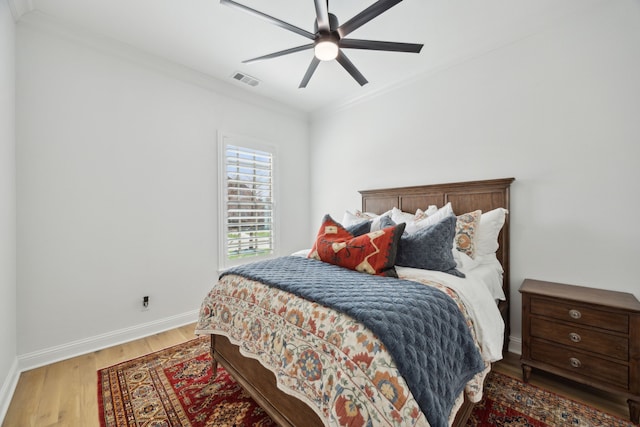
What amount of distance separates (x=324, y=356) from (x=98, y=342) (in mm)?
2422

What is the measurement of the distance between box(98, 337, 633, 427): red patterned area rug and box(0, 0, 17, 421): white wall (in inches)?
21.7

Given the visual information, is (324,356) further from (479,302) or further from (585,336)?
(585,336)

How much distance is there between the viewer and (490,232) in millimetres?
2240

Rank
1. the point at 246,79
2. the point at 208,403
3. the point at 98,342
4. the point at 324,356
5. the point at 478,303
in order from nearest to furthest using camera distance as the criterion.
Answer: the point at 324,356 < the point at 478,303 < the point at 208,403 < the point at 98,342 < the point at 246,79

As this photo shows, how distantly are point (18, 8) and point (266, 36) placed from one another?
182cm

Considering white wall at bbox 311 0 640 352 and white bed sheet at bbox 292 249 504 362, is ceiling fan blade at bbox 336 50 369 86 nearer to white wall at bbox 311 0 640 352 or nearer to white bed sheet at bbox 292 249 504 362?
white wall at bbox 311 0 640 352

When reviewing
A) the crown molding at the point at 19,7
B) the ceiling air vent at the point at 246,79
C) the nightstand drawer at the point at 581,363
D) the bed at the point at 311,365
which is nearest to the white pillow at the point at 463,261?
the bed at the point at 311,365

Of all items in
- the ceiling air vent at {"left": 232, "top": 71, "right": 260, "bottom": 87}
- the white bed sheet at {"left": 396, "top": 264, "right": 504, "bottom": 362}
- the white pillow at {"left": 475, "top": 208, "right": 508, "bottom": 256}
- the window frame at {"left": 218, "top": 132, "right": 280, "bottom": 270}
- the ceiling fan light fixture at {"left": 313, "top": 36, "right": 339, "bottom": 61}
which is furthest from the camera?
the window frame at {"left": 218, "top": 132, "right": 280, "bottom": 270}

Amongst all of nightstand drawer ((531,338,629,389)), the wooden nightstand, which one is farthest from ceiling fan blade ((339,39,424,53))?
nightstand drawer ((531,338,629,389))

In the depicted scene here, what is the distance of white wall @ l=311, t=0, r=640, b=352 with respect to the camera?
1897 mm

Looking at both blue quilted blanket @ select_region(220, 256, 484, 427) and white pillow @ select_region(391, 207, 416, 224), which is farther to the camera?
white pillow @ select_region(391, 207, 416, 224)

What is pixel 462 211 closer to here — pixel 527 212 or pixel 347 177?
pixel 527 212

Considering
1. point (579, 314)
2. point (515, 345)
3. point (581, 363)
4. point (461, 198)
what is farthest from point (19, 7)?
point (515, 345)

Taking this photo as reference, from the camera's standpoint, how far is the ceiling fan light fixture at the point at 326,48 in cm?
185
